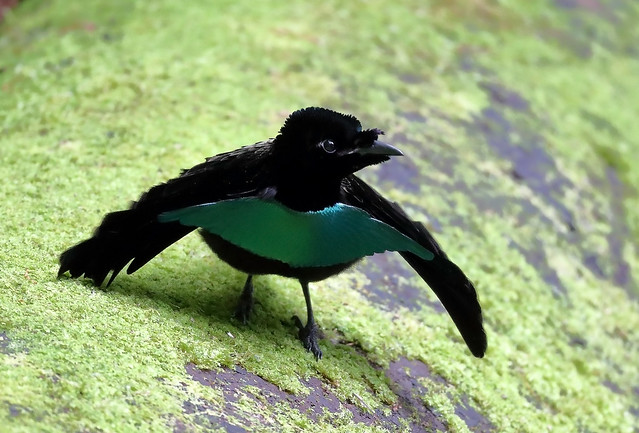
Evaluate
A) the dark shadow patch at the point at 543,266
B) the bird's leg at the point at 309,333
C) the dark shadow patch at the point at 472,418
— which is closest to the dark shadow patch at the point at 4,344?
the bird's leg at the point at 309,333

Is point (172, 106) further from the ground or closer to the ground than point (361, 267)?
further from the ground

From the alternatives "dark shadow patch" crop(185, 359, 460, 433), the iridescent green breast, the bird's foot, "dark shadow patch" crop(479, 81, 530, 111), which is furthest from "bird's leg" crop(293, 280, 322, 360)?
"dark shadow patch" crop(479, 81, 530, 111)

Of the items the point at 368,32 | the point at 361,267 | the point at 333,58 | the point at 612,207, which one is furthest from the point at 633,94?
the point at 361,267

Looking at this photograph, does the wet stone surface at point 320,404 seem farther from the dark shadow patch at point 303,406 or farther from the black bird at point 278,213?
the black bird at point 278,213

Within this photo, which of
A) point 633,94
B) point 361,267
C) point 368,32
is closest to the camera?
point 361,267

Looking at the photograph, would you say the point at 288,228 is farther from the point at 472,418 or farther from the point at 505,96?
the point at 505,96

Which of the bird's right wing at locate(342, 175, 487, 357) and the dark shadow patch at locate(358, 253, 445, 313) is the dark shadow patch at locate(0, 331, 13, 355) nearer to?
the bird's right wing at locate(342, 175, 487, 357)

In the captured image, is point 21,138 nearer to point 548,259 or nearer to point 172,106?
point 172,106

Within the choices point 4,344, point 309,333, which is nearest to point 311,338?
point 309,333
